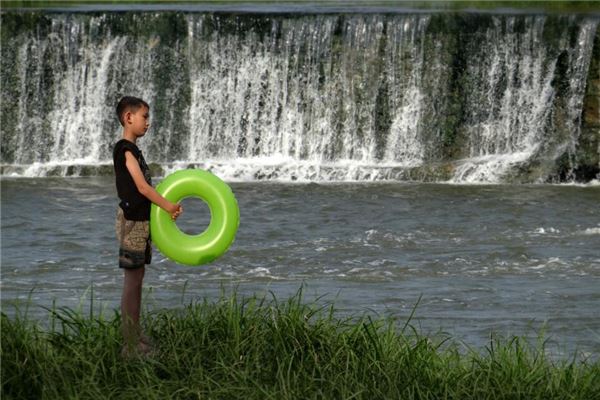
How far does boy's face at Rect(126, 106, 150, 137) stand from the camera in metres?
9.36

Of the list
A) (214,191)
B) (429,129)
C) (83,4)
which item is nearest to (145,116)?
(214,191)

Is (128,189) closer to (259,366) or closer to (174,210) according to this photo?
(174,210)

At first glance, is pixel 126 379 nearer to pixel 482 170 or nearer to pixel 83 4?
pixel 482 170

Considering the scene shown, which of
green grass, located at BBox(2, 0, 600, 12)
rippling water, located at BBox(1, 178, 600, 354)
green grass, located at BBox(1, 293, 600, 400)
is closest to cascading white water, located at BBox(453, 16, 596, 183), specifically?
rippling water, located at BBox(1, 178, 600, 354)

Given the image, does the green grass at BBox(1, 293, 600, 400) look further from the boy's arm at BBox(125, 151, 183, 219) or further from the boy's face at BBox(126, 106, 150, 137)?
the boy's face at BBox(126, 106, 150, 137)

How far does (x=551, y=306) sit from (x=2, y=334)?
19.2 ft

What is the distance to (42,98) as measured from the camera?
2550 centimetres

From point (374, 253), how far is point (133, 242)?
7.56 meters

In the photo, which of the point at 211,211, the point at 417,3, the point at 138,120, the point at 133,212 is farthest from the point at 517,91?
the point at 133,212

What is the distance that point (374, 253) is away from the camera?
54.6 feet

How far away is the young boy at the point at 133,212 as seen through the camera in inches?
362

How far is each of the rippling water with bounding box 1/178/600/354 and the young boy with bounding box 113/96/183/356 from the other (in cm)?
190

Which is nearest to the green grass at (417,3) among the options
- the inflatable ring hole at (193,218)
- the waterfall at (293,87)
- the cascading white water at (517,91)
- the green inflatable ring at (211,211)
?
the waterfall at (293,87)

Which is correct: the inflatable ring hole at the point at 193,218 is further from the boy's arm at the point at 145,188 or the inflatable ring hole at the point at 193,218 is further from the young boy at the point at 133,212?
the boy's arm at the point at 145,188
